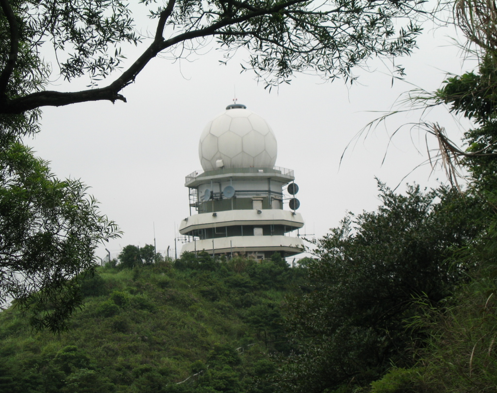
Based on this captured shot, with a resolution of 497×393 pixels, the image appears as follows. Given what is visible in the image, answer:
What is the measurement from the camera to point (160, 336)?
84.4 feet

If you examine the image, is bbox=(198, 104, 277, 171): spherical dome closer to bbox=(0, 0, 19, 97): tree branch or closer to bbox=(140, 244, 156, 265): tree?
bbox=(140, 244, 156, 265): tree

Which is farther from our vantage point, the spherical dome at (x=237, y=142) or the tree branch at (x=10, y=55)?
the spherical dome at (x=237, y=142)

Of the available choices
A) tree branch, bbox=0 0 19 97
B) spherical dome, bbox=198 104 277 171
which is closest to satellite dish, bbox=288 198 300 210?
spherical dome, bbox=198 104 277 171

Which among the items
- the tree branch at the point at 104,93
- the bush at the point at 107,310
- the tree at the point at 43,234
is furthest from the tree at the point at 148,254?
the tree branch at the point at 104,93

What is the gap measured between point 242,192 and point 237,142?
12.0 feet

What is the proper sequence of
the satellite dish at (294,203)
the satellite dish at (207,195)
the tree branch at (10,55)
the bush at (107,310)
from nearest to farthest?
the tree branch at (10,55) < the bush at (107,310) < the satellite dish at (207,195) < the satellite dish at (294,203)

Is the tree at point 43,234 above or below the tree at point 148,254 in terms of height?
below

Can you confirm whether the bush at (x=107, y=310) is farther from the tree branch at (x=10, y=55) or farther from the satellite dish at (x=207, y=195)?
the tree branch at (x=10, y=55)

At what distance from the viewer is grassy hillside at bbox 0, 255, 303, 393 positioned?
20.0m

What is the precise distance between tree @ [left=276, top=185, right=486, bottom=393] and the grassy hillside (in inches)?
124

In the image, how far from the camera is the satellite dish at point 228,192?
44.0 m

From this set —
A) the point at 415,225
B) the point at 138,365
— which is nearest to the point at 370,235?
the point at 415,225

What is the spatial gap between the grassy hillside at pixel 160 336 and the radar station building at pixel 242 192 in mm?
6135

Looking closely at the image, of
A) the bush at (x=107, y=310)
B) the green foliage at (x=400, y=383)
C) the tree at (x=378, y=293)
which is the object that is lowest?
the green foliage at (x=400, y=383)
